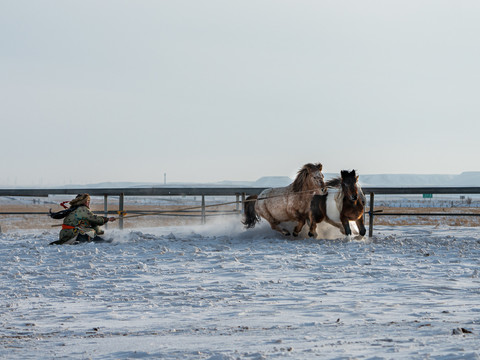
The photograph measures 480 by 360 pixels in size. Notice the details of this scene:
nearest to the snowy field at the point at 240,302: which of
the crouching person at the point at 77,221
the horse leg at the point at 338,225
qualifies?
the crouching person at the point at 77,221

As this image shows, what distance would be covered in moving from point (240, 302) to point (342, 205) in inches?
251

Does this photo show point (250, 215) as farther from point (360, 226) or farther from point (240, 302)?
point (240, 302)

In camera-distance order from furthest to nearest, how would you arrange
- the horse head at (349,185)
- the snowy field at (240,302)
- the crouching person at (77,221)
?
1. the horse head at (349,185)
2. the crouching person at (77,221)
3. the snowy field at (240,302)

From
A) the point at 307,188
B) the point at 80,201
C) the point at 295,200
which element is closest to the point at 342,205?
the point at 307,188

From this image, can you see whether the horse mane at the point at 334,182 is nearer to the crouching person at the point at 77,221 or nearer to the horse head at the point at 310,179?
the horse head at the point at 310,179

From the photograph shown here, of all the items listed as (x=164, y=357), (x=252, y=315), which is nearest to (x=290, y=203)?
(x=252, y=315)

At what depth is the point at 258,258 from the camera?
9.25 metres

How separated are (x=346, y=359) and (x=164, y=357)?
1135mm

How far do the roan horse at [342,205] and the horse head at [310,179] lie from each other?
0.20 meters

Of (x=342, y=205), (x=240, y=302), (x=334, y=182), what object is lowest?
(x=240, y=302)

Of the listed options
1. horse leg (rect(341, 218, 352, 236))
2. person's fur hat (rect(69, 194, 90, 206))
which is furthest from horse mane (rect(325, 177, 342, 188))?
person's fur hat (rect(69, 194, 90, 206))

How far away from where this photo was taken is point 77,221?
1147 centimetres

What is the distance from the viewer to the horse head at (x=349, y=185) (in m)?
11.6

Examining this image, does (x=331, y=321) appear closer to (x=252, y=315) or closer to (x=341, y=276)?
(x=252, y=315)
